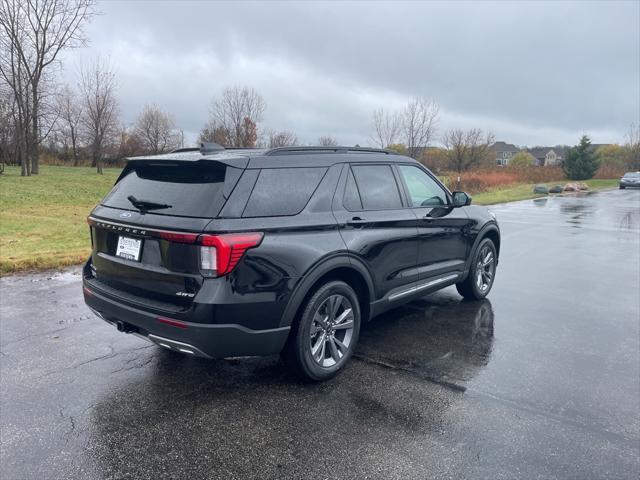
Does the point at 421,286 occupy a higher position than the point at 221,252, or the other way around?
the point at 221,252

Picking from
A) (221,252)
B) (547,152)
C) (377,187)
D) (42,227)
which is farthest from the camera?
(547,152)

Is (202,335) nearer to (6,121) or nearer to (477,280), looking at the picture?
(477,280)

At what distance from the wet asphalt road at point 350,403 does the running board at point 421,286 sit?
1.52 ft

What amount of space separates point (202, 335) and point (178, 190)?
1036 millimetres

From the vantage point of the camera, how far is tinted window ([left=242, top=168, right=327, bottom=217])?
3129mm

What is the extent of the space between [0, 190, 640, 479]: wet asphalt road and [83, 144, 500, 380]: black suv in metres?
0.46

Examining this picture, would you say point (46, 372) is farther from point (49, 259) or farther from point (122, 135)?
point (122, 135)

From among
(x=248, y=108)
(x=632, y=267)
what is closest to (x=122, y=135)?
(x=248, y=108)

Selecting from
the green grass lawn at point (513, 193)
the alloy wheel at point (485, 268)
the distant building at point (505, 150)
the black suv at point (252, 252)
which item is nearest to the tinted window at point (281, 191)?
the black suv at point (252, 252)

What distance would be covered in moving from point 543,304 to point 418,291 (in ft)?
7.30

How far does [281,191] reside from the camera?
3.30 meters

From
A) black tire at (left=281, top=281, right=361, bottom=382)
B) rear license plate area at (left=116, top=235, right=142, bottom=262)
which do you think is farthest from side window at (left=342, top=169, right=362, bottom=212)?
rear license plate area at (left=116, top=235, right=142, bottom=262)

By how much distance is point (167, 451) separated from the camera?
2697 millimetres

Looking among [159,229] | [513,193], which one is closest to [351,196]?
[159,229]
